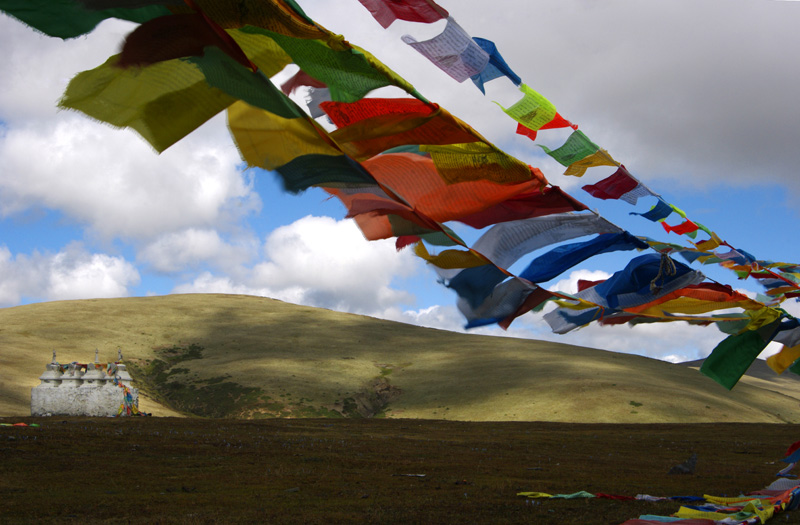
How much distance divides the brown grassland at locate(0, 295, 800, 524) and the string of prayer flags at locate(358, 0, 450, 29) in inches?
221

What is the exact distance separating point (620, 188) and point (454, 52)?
2.78 metres

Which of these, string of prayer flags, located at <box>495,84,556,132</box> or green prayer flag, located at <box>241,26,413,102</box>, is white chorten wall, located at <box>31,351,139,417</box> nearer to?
string of prayer flags, located at <box>495,84,556,132</box>

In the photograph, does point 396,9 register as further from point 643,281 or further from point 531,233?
point 643,281

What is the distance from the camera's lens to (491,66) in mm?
5012

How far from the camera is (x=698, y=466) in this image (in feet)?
46.9

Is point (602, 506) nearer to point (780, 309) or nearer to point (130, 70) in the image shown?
point (780, 309)

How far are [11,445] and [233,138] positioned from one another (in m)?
12.1

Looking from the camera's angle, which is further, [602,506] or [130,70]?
[602,506]

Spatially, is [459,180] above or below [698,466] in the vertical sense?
Answer: above

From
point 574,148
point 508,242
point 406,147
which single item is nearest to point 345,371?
point 574,148

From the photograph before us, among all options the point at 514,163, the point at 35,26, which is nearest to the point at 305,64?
the point at 35,26

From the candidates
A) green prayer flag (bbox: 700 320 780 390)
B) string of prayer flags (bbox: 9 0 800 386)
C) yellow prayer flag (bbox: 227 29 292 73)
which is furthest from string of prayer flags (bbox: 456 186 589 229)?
green prayer flag (bbox: 700 320 780 390)

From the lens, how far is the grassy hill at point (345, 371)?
110 feet

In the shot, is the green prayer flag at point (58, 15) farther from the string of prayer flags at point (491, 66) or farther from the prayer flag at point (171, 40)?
the string of prayer flags at point (491, 66)
